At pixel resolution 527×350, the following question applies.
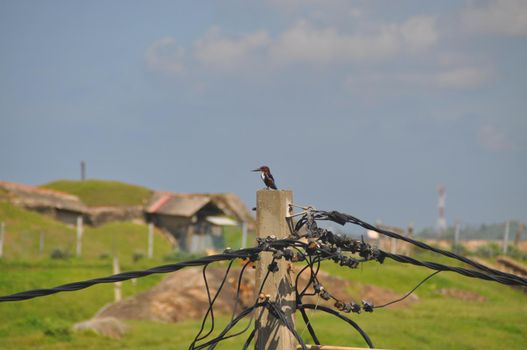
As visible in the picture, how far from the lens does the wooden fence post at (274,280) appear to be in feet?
14.1

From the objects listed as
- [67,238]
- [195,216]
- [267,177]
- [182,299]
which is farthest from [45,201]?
[267,177]

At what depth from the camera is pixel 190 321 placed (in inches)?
680

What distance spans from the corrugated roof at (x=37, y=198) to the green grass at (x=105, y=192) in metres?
4.32

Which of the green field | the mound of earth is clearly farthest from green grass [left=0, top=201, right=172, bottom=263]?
the mound of earth

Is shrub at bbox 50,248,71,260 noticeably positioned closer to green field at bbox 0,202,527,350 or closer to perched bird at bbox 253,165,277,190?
green field at bbox 0,202,527,350

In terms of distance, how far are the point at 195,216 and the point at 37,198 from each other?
8692 millimetres

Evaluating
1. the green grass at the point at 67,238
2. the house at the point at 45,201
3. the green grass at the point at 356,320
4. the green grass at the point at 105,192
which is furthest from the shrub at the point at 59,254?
the green grass at the point at 105,192

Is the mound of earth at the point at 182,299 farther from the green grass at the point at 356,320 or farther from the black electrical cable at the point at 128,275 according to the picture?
the black electrical cable at the point at 128,275

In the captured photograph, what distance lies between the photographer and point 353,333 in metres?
13.7

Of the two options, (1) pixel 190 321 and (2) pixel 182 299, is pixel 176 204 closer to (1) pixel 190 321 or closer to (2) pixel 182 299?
(2) pixel 182 299

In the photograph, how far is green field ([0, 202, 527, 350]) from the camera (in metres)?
13.6

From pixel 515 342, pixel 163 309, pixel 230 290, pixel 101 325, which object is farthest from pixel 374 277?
pixel 101 325

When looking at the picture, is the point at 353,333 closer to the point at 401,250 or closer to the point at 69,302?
the point at 69,302

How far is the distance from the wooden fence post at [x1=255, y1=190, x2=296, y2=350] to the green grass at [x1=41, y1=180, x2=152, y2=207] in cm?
4055
